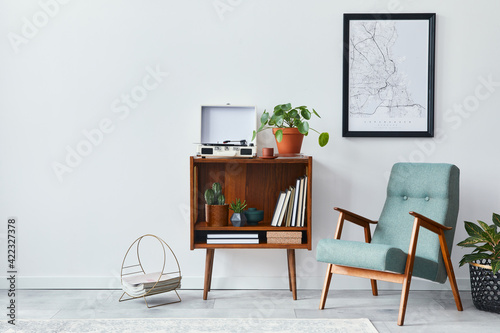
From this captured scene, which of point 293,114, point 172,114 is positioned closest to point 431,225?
point 293,114

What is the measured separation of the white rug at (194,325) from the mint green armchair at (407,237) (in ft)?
1.01

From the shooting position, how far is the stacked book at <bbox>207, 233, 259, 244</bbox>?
10.5 feet

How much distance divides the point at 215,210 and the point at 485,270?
1651mm

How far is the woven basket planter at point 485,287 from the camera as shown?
294 centimetres

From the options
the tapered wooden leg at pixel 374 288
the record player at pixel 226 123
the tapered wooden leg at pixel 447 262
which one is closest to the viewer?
the tapered wooden leg at pixel 447 262

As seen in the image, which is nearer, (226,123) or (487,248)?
(487,248)

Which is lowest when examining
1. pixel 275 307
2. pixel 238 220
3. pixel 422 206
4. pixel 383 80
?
pixel 275 307

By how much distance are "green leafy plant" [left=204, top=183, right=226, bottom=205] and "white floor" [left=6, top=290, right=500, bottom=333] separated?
2.04ft

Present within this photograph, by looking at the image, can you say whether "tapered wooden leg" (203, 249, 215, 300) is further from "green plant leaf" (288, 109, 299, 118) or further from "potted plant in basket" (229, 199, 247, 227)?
"green plant leaf" (288, 109, 299, 118)

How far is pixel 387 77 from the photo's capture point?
3508mm

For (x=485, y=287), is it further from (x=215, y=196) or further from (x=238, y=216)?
(x=215, y=196)

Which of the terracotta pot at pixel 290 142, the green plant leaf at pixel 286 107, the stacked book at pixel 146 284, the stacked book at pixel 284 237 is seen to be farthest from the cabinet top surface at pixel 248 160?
the stacked book at pixel 146 284

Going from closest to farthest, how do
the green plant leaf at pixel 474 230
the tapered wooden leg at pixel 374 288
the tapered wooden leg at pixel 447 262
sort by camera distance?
the tapered wooden leg at pixel 447 262 < the green plant leaf at pixel 474 230 < the tapered wooden leg at pixel 374 288

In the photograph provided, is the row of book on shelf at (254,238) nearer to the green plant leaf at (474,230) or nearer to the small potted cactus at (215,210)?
the small potted cactus at (215,210)
